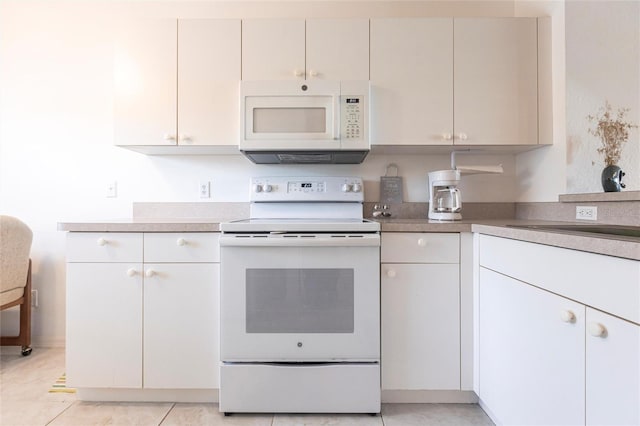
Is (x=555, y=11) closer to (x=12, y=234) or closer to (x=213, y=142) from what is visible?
(x=213, y=142)

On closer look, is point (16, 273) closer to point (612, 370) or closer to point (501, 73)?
point (612, 370)

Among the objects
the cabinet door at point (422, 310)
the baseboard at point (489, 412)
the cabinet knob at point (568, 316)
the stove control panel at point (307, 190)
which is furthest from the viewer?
the stove control panel at point (307, 190)

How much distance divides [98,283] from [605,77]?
273 cm

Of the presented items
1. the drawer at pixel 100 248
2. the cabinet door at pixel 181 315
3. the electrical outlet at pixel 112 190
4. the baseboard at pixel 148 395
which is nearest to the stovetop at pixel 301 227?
the cabinet door at pixel 181 315

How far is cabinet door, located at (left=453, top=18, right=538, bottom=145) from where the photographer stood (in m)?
1.80

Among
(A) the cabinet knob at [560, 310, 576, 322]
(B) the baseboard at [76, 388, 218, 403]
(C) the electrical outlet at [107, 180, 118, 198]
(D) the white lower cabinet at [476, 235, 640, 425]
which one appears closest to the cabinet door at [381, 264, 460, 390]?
(D) the white lower cabinet at [476, 235, 640, 425]

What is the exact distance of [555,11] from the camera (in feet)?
5.80

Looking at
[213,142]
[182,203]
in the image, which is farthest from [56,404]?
[213,142]

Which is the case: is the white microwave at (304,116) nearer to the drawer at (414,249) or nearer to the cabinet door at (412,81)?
the cabinet door at (412,81)

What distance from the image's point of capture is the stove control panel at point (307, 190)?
6.72ft

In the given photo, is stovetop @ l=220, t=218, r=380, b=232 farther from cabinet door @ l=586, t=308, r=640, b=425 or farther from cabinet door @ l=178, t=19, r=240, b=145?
cabinet door @ l=586, t=308, r=640, b=425

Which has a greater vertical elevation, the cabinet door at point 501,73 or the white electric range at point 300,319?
the cabinet door at point 501,73

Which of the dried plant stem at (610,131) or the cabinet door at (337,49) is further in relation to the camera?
the cabinet door at (337,49)

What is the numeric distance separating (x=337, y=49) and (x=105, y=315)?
70.4 inches
